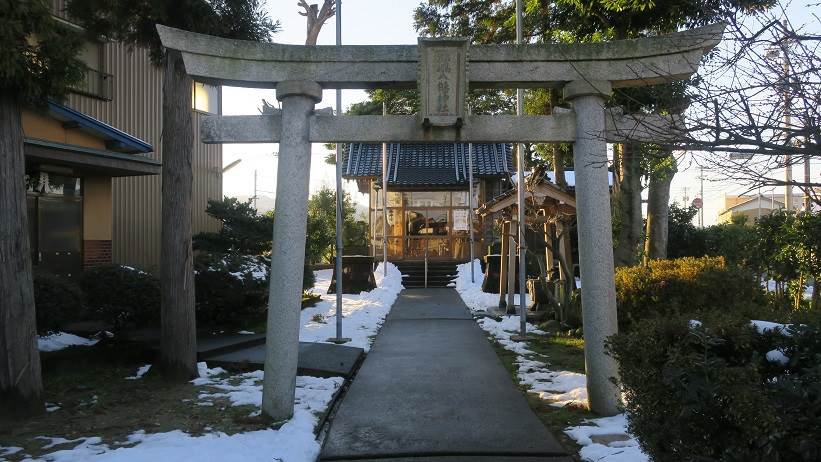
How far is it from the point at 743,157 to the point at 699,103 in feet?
1.07

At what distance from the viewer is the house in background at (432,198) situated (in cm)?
2491

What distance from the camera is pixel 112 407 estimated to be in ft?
21.8

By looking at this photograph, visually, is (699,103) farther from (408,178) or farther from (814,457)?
(408,178)

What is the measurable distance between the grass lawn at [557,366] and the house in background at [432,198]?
13.6 m

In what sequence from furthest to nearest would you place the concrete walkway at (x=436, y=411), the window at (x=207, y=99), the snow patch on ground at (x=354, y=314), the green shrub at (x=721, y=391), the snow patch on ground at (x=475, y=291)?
the window at (x=207, y=99), the snow patch on ground at (x=475, y=291), the snow patch on ground at (x=354, y=314), the concrete walkway at (x=436, y=411), the green shrub at (x=721, y=391)

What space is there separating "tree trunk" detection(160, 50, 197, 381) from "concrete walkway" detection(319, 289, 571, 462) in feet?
7.17

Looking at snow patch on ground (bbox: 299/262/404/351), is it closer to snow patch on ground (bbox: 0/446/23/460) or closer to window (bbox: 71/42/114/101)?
snow patch on ground (bbox: 0/446/23/460)

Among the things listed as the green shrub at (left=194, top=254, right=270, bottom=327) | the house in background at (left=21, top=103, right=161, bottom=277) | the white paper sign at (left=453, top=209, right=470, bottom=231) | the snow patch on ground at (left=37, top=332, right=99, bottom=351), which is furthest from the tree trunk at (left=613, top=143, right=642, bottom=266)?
the white paper sign at (left=453, top=209, right=470, bottom=231)

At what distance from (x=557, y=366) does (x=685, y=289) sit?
2.05m

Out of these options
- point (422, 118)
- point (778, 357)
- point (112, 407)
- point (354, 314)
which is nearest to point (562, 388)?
point (422, 118)

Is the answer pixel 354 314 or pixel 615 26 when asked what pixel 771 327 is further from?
pixel 354 314

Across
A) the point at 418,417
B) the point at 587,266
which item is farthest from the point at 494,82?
the point at 418,417

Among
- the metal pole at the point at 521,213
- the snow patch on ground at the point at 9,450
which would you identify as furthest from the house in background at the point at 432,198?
the snow patch on ground at the point at 9,450

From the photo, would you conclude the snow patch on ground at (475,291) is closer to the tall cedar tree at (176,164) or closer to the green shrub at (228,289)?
the green shrub at (228,289)
